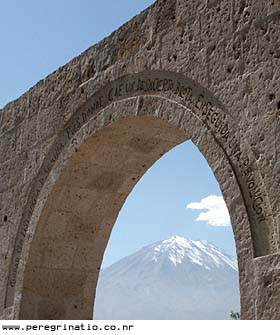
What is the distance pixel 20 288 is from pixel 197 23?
259 centimetres

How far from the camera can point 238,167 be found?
3.61 m

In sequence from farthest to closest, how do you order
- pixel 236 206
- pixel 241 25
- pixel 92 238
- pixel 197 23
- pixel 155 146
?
pixel 92 238, pixel 155 146, pixel 197 23, pixel 241 25, pixel 236 206

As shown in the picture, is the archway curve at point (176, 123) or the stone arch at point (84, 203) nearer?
the archway curve at point (176, 123)

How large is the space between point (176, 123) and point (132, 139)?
104cm

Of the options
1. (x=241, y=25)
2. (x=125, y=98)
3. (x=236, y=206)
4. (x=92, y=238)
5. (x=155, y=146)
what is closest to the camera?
(x=236, y=206)

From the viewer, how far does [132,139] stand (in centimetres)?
514

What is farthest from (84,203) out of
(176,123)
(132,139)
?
(176,123)

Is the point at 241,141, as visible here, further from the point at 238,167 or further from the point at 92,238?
the point at 92,238

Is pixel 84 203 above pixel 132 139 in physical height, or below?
below

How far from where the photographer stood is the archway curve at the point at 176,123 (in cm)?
355

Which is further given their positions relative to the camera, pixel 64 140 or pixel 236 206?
pixel 64 140

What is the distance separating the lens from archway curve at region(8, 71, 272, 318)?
140 inches

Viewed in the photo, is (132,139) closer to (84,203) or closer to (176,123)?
(84,203)

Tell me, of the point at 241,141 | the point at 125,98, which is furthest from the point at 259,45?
the point at 125,98
